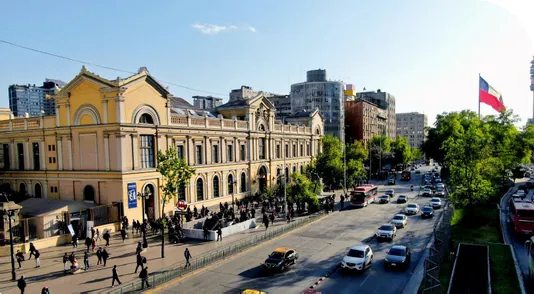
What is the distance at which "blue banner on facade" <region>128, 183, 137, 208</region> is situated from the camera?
36306 millimetres

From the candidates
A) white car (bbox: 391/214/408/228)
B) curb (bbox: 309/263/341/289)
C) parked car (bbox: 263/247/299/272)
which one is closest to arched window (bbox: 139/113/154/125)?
parked car (bbox: 263/247/299/272)

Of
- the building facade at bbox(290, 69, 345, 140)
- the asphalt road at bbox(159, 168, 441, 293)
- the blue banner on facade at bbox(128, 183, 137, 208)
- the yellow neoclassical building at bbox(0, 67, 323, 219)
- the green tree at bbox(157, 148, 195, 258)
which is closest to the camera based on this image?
the asphalt road at bbox(159, 168, 441, 293)

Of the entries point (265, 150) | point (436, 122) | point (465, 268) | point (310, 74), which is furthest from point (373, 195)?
point (310, 74)

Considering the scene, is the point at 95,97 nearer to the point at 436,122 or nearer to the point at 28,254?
the point at 28,254

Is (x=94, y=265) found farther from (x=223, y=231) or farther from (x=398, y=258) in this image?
(x=398, y=258)

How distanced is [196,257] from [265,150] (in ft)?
112

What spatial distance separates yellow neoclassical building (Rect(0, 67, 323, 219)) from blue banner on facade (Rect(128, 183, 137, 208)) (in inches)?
3.7

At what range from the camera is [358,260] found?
23.3 m

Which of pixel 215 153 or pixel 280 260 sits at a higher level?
pixel 215 153

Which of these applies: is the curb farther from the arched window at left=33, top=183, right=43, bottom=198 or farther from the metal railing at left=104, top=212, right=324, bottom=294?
the arched window at left=33, top=183, right=43, bottom=198

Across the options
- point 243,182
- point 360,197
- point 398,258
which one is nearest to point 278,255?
point 398,258

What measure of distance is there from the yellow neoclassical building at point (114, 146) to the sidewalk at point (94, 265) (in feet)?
19.9

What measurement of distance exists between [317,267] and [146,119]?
23755 millimetres

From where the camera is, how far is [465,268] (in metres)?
22.6
